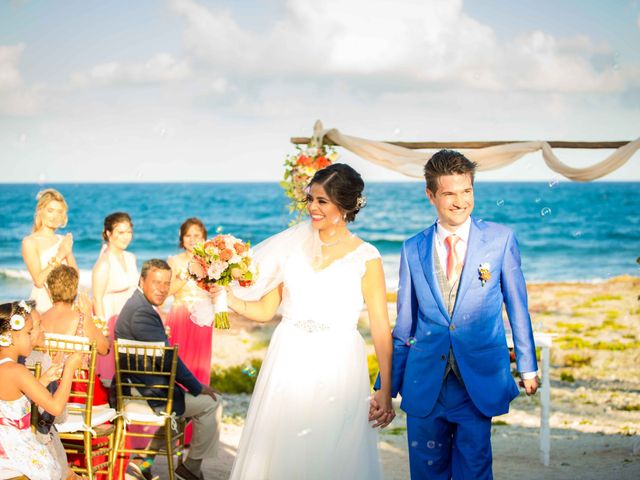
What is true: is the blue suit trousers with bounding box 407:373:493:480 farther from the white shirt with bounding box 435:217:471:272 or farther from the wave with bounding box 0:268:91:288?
the wave with bounding box 0:268:91:288

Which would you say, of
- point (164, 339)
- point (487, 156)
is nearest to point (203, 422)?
point (164, 339)

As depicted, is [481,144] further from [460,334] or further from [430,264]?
[460,334]

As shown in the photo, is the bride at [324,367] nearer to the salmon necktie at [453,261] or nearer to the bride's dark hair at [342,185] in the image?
the bride's dark hair at [342,185]

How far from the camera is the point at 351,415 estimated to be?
417 centimetres

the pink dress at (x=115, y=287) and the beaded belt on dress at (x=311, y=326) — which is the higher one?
the beaded belt on dress at (x=311, y=326)

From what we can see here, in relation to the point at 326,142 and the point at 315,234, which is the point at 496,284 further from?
the point at 326,142

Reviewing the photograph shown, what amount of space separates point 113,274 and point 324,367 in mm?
4252

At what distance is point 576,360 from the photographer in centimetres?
1519

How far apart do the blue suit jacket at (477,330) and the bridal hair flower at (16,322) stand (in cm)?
197

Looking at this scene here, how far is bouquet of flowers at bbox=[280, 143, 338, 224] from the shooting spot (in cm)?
825

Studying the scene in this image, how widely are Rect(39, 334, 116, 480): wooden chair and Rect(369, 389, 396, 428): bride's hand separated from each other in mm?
1876

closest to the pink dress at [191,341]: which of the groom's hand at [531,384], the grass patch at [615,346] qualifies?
the groom's hand at [531,384]

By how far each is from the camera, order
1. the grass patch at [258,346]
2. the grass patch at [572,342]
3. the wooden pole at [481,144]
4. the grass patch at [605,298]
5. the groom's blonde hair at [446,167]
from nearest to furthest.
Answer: the groom's blonde hair at [446,167]
the wooden pole at [481,144]
the grass patch at [258,346]
the grass patch at [572,342]
the grass patch at [605,298]

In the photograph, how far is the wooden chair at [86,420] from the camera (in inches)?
202
